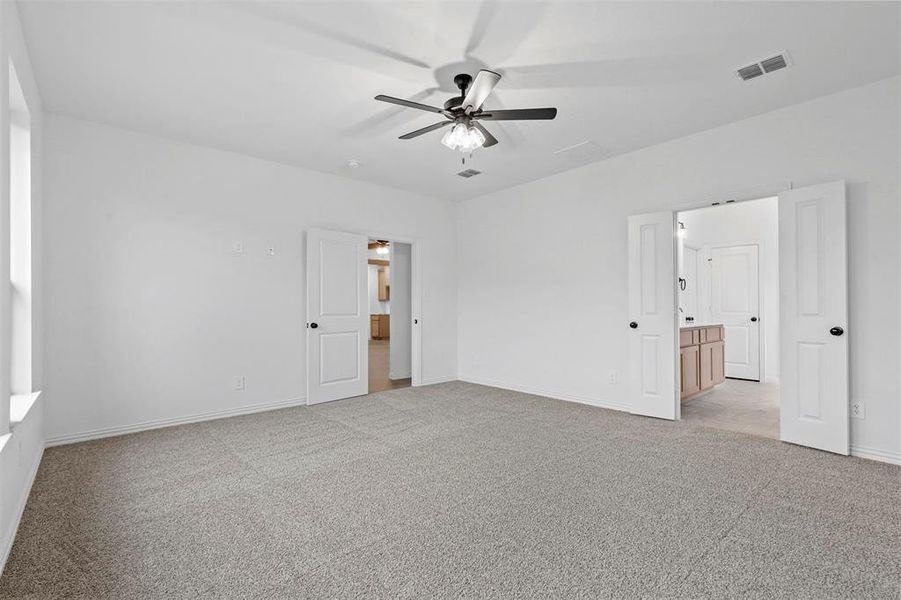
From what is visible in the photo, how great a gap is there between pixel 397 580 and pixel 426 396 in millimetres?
3598

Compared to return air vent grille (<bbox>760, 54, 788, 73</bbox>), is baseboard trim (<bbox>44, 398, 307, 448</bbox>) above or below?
below

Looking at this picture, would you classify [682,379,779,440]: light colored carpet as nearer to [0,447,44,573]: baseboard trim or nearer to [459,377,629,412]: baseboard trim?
[459,377,629,412]: baseboard trim

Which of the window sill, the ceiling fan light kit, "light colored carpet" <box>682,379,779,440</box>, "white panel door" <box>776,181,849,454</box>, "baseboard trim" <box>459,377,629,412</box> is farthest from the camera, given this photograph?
"baseboard trim" <box>459,377,629,412</box>

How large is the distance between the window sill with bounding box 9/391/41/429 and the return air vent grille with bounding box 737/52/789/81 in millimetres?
4919

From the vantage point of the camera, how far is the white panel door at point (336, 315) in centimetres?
502

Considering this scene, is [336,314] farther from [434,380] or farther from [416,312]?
[434,380]

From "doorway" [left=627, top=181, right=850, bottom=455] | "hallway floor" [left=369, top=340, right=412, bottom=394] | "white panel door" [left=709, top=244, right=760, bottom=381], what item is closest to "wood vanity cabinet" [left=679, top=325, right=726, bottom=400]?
"doorway" [left=627, top=181, right=850, bottom=455]

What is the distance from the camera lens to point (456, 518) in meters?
2.29

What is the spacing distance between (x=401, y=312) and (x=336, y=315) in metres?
1.84

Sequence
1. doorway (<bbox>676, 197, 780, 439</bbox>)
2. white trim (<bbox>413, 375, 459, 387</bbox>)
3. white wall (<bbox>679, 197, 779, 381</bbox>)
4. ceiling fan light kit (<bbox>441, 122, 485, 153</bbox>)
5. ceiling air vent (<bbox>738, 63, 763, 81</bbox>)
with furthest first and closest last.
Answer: white wall (<bbox>679, 197, 779, 381</bbox>) < white trim (<bbox>413, 375, 459, 387</bbox>) < doorway (<bbox>676, 197, 780, 439</bbox>) < ceiling fan light kit (<bbox>441, 122, 485, 153</bbox>) < ceiling air vent (<bbox>738, 63, 763, 81</bbox>)

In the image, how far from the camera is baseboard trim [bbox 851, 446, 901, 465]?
306 cm

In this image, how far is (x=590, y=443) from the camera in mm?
3541

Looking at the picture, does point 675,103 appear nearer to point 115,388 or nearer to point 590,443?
point 590,443

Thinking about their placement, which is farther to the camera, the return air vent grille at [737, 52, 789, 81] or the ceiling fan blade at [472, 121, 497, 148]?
the ceiling fan blade at [472, 121, 497, 148]
